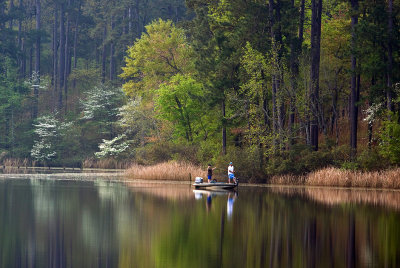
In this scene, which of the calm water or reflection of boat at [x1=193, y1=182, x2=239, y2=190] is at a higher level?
the calm water

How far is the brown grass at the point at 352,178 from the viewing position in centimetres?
4243

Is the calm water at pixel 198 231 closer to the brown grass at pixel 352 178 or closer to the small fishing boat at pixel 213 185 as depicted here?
the brown grass at pixel 352 178

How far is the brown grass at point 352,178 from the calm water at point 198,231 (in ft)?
23.5

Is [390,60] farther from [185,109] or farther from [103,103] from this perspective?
[103,103]

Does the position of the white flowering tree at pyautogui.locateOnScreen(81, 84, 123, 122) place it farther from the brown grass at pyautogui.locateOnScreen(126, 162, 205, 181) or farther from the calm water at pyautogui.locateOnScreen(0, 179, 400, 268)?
the calm water at pyautogui.locateOnScreen(0, 179, 400, 268)

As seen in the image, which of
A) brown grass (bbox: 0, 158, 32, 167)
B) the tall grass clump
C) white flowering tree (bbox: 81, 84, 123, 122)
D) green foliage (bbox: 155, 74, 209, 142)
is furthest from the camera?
white flowering tree (bbox: 81, 84, 123, 122)

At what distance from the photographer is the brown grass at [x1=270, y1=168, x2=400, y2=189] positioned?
42434 millimetres

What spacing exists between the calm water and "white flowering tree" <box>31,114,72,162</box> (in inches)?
1990

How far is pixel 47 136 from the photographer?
87.1 m

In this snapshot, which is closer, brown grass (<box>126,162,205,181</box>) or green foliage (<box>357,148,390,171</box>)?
green foliage (<box>357,148,390,171</box>)

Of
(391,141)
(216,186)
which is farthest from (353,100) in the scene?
(216,186)

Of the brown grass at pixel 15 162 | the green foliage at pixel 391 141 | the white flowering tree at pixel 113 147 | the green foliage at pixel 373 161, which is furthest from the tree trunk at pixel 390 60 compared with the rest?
the brown grass at pixel 15 162

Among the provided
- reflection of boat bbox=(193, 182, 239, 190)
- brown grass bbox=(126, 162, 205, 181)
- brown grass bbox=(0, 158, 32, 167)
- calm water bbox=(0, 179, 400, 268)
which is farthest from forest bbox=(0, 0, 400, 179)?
calm water bbox=(0, 179, 400, 268)

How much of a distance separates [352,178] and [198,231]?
24766mm
